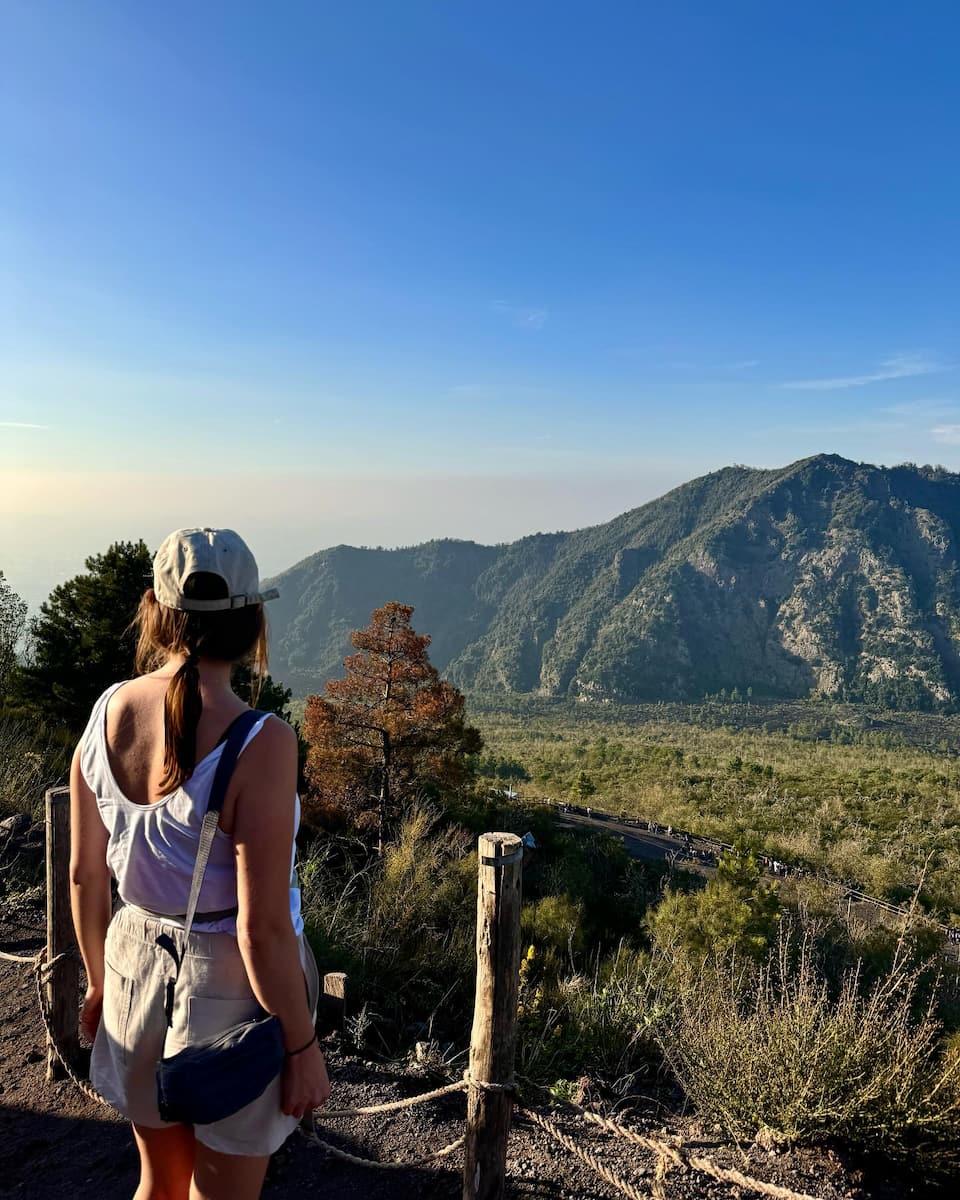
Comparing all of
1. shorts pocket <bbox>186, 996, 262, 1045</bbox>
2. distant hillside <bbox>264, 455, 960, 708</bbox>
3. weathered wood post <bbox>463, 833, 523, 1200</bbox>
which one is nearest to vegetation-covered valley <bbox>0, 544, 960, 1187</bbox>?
shorts pocket <bbox>186, 996, 262, 1045</bbox>

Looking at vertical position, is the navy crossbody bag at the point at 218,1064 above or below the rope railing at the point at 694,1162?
above

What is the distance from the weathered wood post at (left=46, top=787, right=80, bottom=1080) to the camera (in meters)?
3.44

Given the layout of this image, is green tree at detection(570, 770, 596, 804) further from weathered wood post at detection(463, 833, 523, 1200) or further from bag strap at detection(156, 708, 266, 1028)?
bag strap at detection(156, 708, 266, 1028)

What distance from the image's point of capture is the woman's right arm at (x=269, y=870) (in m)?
1.39

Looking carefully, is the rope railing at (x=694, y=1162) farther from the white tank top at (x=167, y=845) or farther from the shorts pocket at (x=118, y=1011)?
the white tank top at (x=167, y=845)

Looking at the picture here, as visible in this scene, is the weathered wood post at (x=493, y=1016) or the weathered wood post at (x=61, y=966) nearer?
the weathered wood post at (x=493, y=1016)

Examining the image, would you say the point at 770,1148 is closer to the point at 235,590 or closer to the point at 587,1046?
the point at 587,1046

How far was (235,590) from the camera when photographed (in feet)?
5.14

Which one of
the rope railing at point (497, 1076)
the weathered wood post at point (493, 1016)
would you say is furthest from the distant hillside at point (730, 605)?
the weathered wood post at point (493, 1016)

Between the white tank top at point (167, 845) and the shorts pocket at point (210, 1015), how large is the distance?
0.51ft

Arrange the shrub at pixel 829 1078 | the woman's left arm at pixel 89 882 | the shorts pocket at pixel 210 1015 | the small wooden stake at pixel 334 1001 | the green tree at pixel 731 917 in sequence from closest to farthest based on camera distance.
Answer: the shorts pocket at pixel 210 1015 < the woman's left arm at pixel 89 882 < the shrub at pixel 829 1078 < the small wooden stake at pixel 334 1001 < the green tree at pixel 731 917

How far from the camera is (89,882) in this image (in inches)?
68.9

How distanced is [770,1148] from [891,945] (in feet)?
29.3

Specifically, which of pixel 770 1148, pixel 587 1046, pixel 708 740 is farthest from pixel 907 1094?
pixel 708 740
